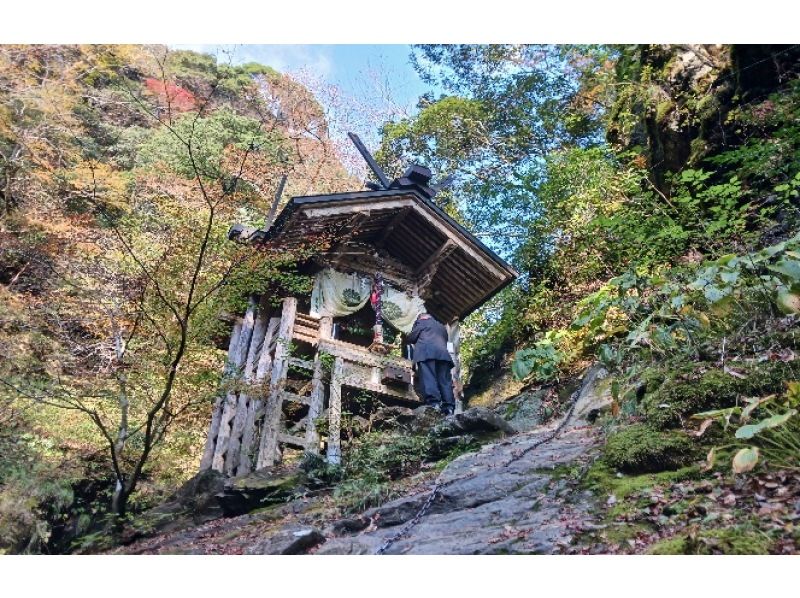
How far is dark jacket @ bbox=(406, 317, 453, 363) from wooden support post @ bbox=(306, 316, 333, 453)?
3.44 ft

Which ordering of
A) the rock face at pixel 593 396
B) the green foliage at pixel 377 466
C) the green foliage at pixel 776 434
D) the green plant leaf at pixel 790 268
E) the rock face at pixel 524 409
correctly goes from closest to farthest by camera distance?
the green foliage at pixel 776 434, the green plant leaf at pixel 790 268, the green foliage at pixel 377 466, the rock face at pixel 593 396, the rock face at pixel 524 409

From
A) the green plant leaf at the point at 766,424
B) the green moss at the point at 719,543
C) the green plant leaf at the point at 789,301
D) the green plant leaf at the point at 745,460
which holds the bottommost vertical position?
Result: the green moss at the point at 719,543

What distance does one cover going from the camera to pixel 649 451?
3500 mm

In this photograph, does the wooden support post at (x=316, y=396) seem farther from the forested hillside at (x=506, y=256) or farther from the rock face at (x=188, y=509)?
the rock face at (x=188, y=509)

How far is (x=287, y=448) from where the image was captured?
7.34 metres

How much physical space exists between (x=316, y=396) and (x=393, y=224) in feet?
8.22

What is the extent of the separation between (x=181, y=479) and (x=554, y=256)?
5.63 meters

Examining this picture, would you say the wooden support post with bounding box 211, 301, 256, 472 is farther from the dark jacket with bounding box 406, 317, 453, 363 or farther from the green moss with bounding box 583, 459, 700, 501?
the green moss with bounding box 583, 459, 700, 501

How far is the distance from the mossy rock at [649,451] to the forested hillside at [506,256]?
15mm

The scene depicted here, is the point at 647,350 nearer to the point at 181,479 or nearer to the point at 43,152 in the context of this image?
the point at 181,479

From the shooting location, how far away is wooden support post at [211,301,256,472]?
7.40m

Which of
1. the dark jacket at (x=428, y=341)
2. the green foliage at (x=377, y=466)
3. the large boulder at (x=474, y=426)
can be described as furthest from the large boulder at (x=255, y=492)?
the dark jacket at (x=428, y=341)

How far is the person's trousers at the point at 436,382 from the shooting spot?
772cm

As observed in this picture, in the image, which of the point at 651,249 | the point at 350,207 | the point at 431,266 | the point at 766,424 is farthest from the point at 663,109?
the point at 766,424
